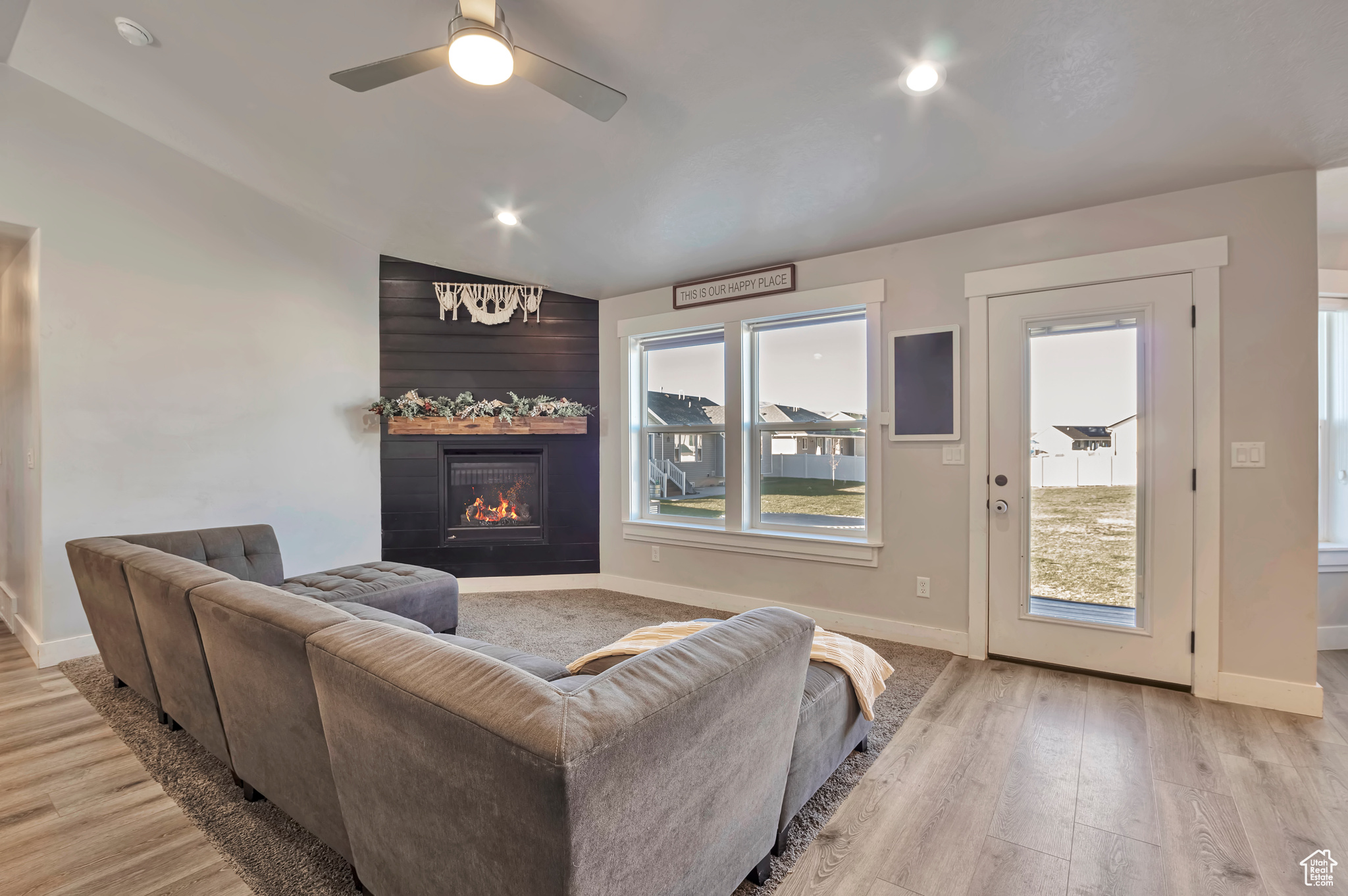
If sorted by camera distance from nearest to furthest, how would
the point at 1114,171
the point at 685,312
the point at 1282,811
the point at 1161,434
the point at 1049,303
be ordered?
the point at 1282,811 < the point at 1114,171 < the point at 1161,434 < the point at 1049,303 < the point at 685,312

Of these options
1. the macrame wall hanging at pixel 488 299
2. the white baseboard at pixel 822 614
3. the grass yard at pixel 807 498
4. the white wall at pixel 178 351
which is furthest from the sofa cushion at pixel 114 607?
the grass yard at pixel 807 498

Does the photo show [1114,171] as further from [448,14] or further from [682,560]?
[682,560]

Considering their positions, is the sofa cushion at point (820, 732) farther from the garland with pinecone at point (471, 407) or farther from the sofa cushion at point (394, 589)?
Answer: the garland with pinecone at point (471, 407)

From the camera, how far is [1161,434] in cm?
282

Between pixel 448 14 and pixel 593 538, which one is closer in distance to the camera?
pixel 448 14

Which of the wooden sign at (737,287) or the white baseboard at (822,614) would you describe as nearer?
the white baseboard at (822,614)

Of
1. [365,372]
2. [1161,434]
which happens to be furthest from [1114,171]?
[365,372]

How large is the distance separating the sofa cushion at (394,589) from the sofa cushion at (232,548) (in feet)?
0.48

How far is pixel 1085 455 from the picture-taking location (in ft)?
9.81

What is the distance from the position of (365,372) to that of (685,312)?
248cm

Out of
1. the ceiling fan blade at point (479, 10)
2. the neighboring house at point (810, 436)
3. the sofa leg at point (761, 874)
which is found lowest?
the sofa leg at point (761, 874)

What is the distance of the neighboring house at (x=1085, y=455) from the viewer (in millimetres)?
2918

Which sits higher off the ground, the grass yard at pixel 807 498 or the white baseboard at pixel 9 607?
the grass yard at pixel 807 498

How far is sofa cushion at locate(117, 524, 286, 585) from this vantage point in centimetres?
294
